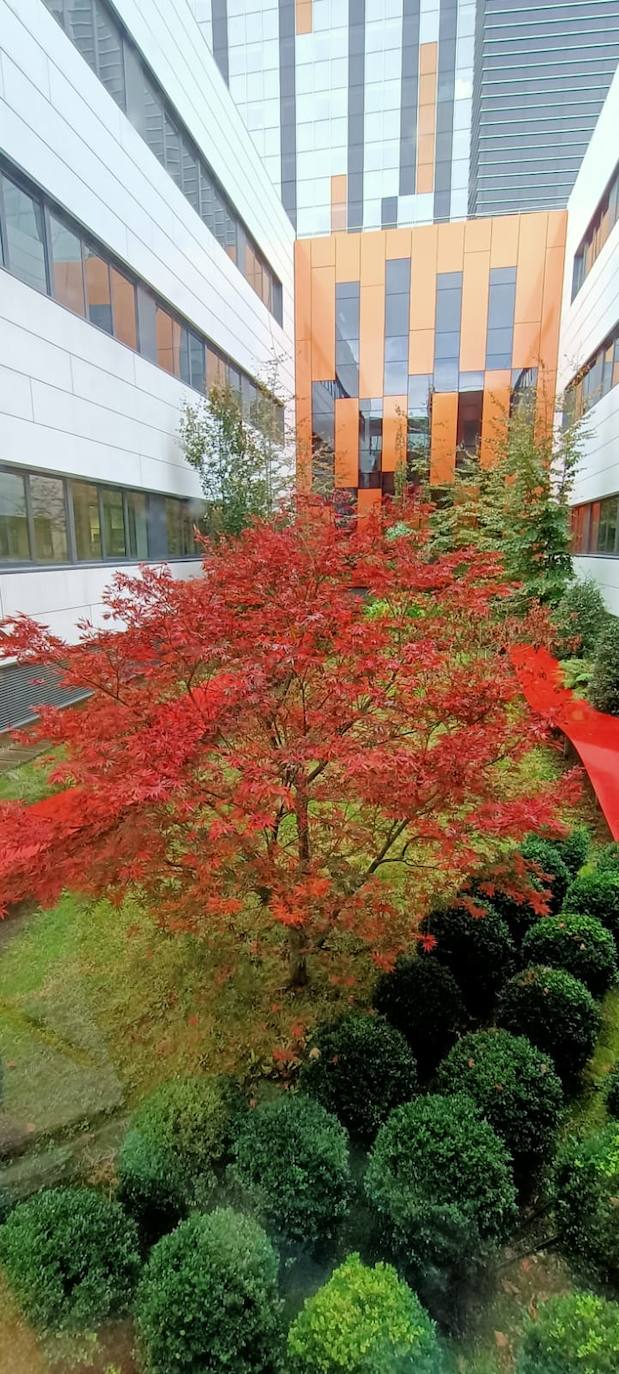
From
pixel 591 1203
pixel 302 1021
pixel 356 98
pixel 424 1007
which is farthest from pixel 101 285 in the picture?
pixel 356 98

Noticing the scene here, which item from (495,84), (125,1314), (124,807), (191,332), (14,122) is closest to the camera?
(125,1314)

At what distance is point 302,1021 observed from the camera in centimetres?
351

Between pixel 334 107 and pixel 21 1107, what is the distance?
4507cm

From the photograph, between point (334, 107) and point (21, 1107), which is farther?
point (334, 107)

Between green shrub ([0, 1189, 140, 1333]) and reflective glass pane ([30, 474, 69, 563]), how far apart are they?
7.61 metres

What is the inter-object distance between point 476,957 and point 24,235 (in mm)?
9353

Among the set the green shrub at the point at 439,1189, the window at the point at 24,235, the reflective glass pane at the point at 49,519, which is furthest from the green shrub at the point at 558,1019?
the window at the point at 24,235

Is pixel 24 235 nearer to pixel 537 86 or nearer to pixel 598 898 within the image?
pixel 598 898

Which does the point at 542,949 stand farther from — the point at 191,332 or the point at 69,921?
the point at 191,332

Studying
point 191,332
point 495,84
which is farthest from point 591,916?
point 495,84

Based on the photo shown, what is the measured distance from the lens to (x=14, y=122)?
7.35 m

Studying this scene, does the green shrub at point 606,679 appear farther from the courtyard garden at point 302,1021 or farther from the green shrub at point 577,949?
the green shrub at point 577,949

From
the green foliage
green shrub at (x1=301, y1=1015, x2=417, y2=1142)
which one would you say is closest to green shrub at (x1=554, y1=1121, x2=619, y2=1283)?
green shrub at (x1=301, y1=1015, x2=417, y2=1142)

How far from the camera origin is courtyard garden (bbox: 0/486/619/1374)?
7.38ft
